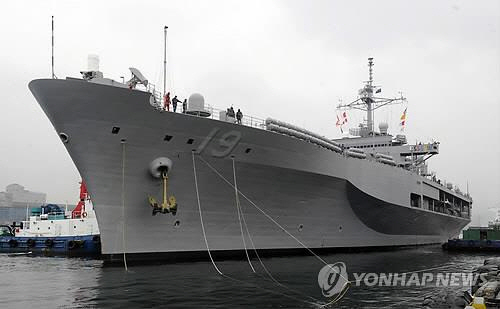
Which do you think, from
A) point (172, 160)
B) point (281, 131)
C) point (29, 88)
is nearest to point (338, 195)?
point (281, 131)

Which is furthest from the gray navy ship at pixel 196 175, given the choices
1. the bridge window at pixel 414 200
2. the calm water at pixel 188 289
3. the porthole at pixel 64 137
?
the bridge window at pixel 414 200

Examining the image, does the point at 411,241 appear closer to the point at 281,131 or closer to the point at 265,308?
the point at 281,131

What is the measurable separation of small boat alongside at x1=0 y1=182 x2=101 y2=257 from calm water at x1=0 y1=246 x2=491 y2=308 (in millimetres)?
9576

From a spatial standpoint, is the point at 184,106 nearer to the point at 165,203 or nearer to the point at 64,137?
the point at 165,203

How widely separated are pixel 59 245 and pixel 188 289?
61.2ft

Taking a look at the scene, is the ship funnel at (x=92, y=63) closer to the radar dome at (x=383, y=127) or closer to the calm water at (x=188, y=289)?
the calm water at (x=188, y=289)

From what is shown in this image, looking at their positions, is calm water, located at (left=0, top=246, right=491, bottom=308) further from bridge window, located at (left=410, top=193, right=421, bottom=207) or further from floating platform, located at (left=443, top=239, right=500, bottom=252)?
floating platform, located at (left=443, top=239, right=500, bottom=252)

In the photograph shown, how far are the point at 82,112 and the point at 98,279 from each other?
4.85 metres

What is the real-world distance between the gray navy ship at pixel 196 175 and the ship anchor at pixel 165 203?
0.04 m

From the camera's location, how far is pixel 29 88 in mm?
14289

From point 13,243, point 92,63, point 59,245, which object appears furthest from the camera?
point 13,243

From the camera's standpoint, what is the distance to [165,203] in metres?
14.6

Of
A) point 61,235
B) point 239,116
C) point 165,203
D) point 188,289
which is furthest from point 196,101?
point 61,235

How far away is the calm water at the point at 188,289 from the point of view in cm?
1032
